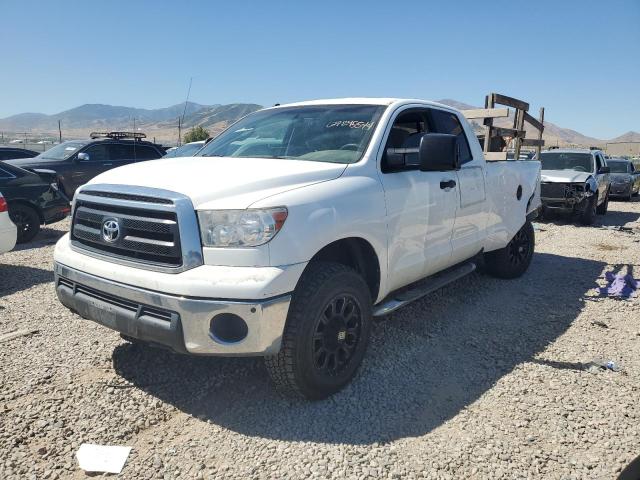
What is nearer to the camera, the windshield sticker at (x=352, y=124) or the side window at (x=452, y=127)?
the windshield sticker at (x=352, y=124)

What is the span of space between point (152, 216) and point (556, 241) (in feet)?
27.4

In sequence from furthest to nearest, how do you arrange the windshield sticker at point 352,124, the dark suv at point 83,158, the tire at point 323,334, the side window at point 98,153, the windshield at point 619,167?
the windshield at point 619,167, the side window at point 98,153, the dark suv at point 83,158, the windshield sticker at point 352,124, the tire at point 323,334

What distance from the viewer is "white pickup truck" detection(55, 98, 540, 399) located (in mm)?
2549

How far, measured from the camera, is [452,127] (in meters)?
4.59

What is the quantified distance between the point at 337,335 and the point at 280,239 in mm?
810

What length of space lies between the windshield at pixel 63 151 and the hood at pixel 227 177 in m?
8.60

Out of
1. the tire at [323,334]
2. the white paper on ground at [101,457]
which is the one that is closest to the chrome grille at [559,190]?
the tire at [323,334]

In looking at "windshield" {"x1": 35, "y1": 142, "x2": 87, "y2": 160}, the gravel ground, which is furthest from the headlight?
"windshield" {"x1": 35, "y1": 142, "x2": 87, "y2": 160}

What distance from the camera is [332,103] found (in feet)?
13.3

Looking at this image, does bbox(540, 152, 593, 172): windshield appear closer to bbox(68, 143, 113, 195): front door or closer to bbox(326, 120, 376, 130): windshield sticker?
bbox(326, 120, 376, 130): windshield sticker

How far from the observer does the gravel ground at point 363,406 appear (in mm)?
2498

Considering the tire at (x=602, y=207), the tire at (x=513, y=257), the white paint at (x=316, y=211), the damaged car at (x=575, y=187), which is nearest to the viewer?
the white paint at (x=316, y=211)

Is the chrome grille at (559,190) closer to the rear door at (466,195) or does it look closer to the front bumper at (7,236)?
the rear door at (466,195)

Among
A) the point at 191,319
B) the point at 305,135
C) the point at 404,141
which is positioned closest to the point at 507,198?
the point at 404,141
